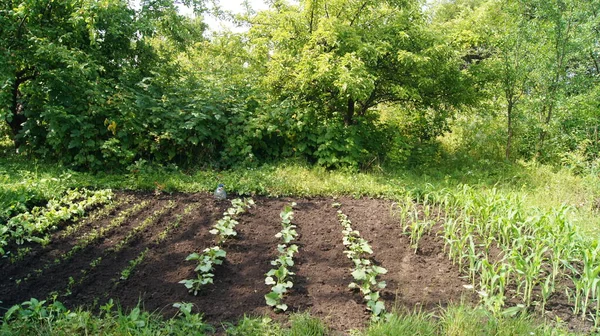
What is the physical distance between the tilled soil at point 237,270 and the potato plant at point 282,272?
76 mm

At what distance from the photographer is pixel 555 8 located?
7.57 m

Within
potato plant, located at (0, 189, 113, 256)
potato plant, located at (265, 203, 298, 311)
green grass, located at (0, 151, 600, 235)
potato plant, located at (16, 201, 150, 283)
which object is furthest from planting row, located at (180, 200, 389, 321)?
potato plant, located at (0, 189, 113, 256)

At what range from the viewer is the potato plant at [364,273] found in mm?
3150

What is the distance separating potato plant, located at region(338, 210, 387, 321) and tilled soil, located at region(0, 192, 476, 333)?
0.28ft

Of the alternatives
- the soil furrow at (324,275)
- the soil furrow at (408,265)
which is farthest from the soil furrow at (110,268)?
the soil furrow at (408,265)

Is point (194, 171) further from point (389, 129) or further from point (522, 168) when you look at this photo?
point (522, 168)

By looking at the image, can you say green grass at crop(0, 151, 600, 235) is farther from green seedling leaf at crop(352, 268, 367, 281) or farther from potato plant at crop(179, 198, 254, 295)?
green seedling leaf at crop(352, 268, 367, 281)

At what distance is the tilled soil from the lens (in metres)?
3.25

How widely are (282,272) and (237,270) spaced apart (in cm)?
56

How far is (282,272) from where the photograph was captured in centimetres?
345

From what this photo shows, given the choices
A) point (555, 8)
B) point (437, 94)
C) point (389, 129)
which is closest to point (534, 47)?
point (555, 8)

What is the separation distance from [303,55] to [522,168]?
4.56m

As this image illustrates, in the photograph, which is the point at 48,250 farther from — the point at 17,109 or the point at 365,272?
the point at 17,109

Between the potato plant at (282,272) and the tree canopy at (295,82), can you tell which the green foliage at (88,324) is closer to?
the potato plant at (282,272)
